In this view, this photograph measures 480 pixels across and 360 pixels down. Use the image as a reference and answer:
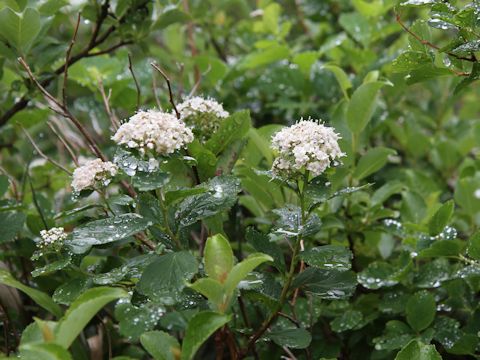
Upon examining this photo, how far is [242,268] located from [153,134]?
0.65 feet

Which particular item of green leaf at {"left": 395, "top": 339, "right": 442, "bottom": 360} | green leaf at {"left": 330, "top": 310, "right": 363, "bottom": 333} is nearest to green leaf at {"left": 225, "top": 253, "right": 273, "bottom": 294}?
green leaf at {"left": 395, "top": 339, "right": 442, "bottom": 360}

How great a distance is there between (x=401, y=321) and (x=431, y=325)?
0.06 meters

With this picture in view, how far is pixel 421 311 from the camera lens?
3.32ft

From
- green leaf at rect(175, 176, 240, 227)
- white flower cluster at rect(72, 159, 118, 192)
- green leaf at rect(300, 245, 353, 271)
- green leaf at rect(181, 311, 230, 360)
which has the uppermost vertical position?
white flower cluster at rect(72, 159, 118, 192)

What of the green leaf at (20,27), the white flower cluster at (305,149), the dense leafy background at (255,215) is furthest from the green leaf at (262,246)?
the green leaf at (20,27)

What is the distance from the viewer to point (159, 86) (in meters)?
1.82

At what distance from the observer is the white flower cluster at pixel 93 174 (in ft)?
2.84

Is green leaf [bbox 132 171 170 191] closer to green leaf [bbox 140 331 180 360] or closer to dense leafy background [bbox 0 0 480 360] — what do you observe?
dense leafy background [bbox 0 0 480 360]

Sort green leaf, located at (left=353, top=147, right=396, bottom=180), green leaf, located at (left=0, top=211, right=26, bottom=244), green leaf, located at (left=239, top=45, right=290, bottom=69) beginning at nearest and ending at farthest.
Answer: green leaf, located at (left=0, top=211, right=26, bottom=244) < green leaf, located at (left=353, top=147, right=396, bottom=180) < green leaf, located at (left=239, top=45, right=290, bottom=69)

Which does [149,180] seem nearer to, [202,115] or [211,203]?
[211,203]

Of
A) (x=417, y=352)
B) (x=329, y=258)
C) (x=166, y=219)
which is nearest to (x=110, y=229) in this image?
(x=166, y=219)

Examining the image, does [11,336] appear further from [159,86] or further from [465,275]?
[159,86]

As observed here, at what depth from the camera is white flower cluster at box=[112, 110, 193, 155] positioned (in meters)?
0.77

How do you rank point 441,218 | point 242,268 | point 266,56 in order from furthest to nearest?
point 266,56
point 441,218
point 242,268
